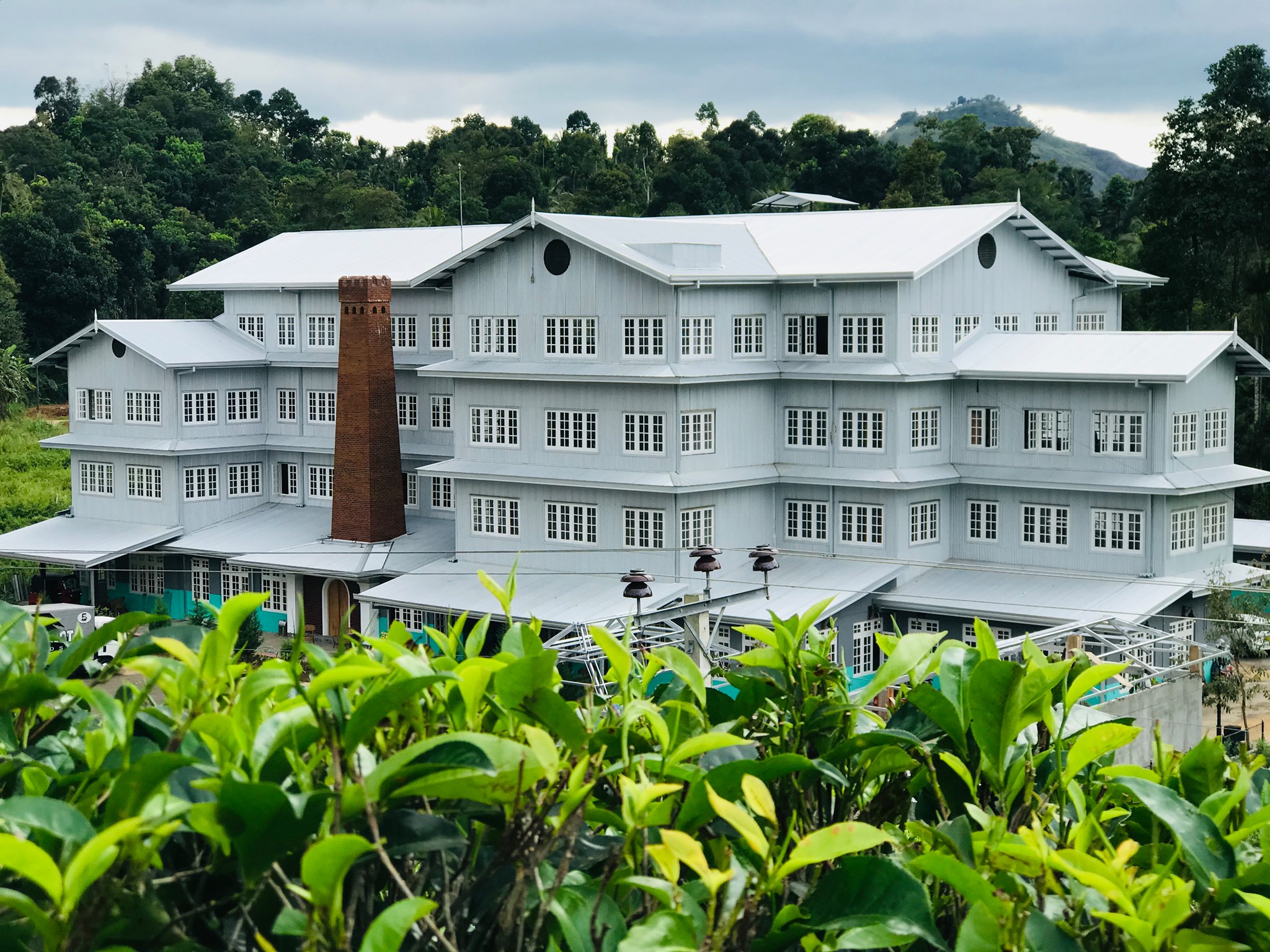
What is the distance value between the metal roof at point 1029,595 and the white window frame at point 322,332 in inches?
731

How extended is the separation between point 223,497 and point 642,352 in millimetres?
15139

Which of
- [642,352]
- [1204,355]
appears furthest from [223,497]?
[1204,355]

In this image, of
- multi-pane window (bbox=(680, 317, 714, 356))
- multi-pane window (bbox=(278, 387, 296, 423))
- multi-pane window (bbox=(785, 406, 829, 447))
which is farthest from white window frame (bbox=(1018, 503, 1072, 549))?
multi-pane window (bbox=(278, 387, 296, 423))

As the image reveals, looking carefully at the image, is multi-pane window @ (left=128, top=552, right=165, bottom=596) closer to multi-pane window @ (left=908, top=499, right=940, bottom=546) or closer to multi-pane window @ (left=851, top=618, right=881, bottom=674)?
multi-pane window @ (left=851, top=618, right=881, bottom=674)

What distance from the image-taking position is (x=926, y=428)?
37094 millimetres

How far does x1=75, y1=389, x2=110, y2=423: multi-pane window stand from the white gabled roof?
23617 millimetres

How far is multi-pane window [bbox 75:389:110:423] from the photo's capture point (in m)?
46.3

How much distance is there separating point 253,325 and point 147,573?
7853mm

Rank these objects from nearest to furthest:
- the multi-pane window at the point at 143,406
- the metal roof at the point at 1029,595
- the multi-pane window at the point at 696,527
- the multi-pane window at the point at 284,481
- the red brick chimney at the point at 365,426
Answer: the metal roof at the point at 1029,595
the multi-pane window at the point at 696,527
the red brick chimney at the point at 365,426
the multi-pane window at the point at 143,406
the multi-pane window at the point at 284,481

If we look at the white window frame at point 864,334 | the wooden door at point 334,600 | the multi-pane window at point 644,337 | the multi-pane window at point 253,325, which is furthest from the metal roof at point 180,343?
the white window frame at point 864,334

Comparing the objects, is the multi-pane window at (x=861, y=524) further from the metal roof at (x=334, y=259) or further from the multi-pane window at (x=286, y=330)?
the multi-pane window at (x=286, y=330)

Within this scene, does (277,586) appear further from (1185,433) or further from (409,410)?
(1185,433)

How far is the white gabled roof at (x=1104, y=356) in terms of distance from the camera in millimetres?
34469

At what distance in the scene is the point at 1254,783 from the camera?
16.0 feet
